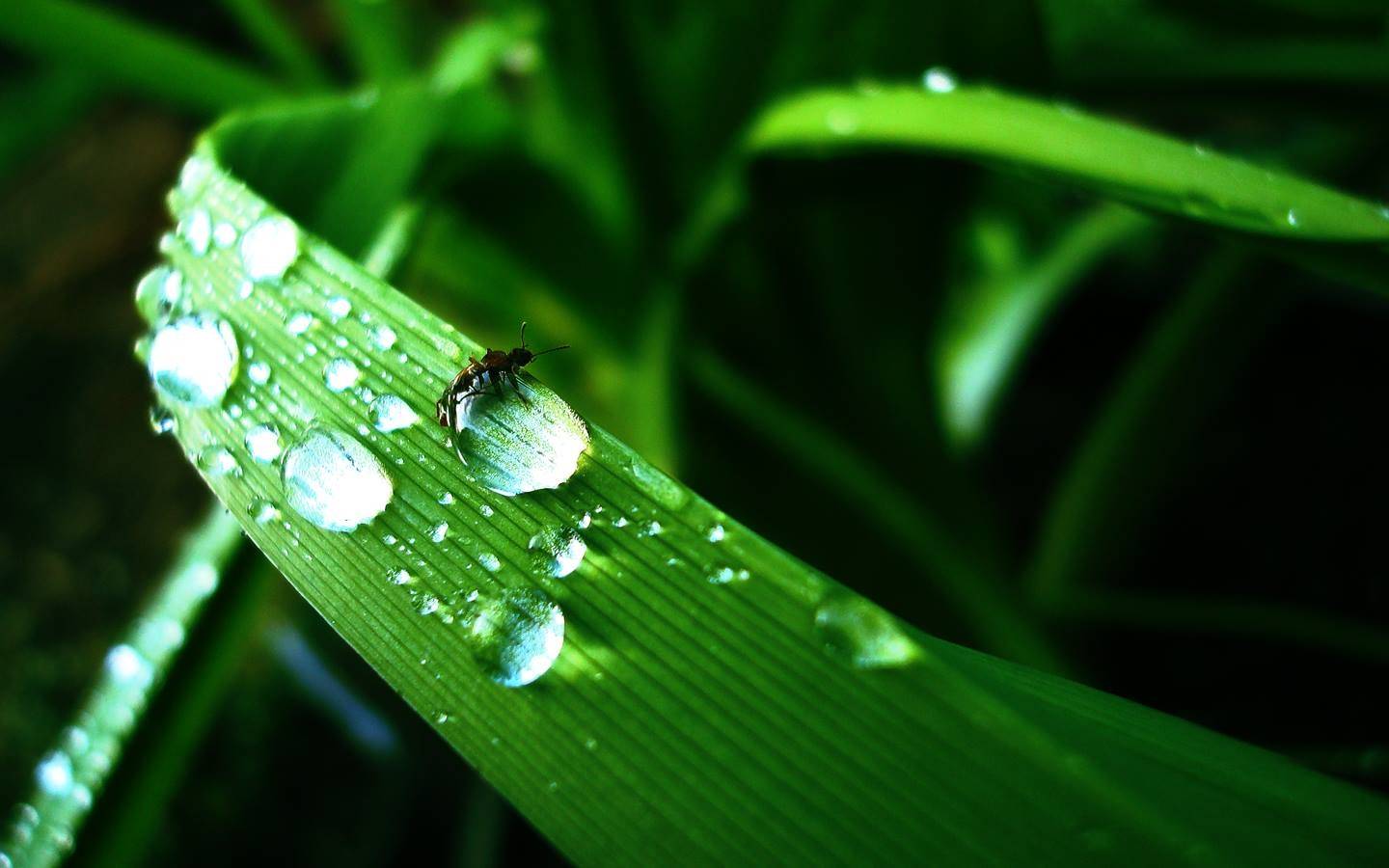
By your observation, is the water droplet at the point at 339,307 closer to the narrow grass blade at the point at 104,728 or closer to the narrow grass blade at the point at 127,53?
the narrow grass blade at the point at 104,728

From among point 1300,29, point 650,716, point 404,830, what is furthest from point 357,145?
point 1300,29

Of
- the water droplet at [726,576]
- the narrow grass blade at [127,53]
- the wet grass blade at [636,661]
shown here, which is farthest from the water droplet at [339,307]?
the narrow grass blade at [127,53]

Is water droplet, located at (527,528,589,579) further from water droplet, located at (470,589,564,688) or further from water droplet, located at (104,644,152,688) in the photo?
water droplet, located at (104,644,152,688)

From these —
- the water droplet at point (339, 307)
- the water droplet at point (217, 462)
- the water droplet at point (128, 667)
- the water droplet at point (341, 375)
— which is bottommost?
the water droplet at point (128, 667)

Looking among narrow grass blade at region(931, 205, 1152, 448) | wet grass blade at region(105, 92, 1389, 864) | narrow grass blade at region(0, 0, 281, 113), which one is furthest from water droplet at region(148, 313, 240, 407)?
narrow grass blade at region(931, 205, 1152, 448)

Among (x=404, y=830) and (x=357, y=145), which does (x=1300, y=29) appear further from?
(x=404, y=830)

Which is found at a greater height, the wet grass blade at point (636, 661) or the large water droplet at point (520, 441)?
the large water droplet at point (520, 441)
